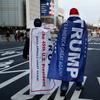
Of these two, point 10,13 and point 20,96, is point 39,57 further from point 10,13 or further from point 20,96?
point 10,13

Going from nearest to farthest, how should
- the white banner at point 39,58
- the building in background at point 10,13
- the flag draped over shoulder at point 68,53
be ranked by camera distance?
the flag draped over shoulder at point 68,53, the white banner at point 39,58, the building in background at point 10,13

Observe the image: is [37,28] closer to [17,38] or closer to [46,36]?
[46,36]

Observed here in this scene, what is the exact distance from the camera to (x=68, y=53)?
27.7 ft

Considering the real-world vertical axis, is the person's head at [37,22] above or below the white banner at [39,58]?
above

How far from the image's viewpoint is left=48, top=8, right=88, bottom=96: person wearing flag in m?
8.42

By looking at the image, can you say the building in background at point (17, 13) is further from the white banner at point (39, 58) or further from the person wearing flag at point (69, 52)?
the person wearing flag at point (69, 52)

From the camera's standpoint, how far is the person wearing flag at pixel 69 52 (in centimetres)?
842

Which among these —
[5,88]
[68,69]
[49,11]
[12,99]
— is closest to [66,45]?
[68,69]

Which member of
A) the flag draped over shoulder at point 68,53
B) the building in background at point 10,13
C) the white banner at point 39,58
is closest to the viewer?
the flag draped over shoulder at point 68,53

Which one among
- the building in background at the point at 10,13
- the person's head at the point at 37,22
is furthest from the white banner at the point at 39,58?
the building in background at the point at 10,13

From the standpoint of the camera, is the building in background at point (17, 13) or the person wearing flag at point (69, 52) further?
the building in background at point (17, 13)

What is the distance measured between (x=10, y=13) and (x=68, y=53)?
399 feet

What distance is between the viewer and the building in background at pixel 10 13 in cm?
12788

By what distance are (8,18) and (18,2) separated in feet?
19.5
